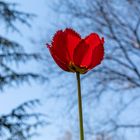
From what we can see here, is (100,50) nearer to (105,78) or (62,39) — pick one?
(62,39)

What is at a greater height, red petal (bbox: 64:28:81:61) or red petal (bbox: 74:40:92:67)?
red petal (bbox: 64:28:81:61)

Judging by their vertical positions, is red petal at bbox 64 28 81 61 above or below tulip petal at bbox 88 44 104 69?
above

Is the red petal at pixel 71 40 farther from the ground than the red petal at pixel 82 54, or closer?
farther from the ground

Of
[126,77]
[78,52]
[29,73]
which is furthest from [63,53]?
[126,77]

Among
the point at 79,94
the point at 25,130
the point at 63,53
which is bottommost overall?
the point at 79,94

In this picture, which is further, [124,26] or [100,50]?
[124,26]
